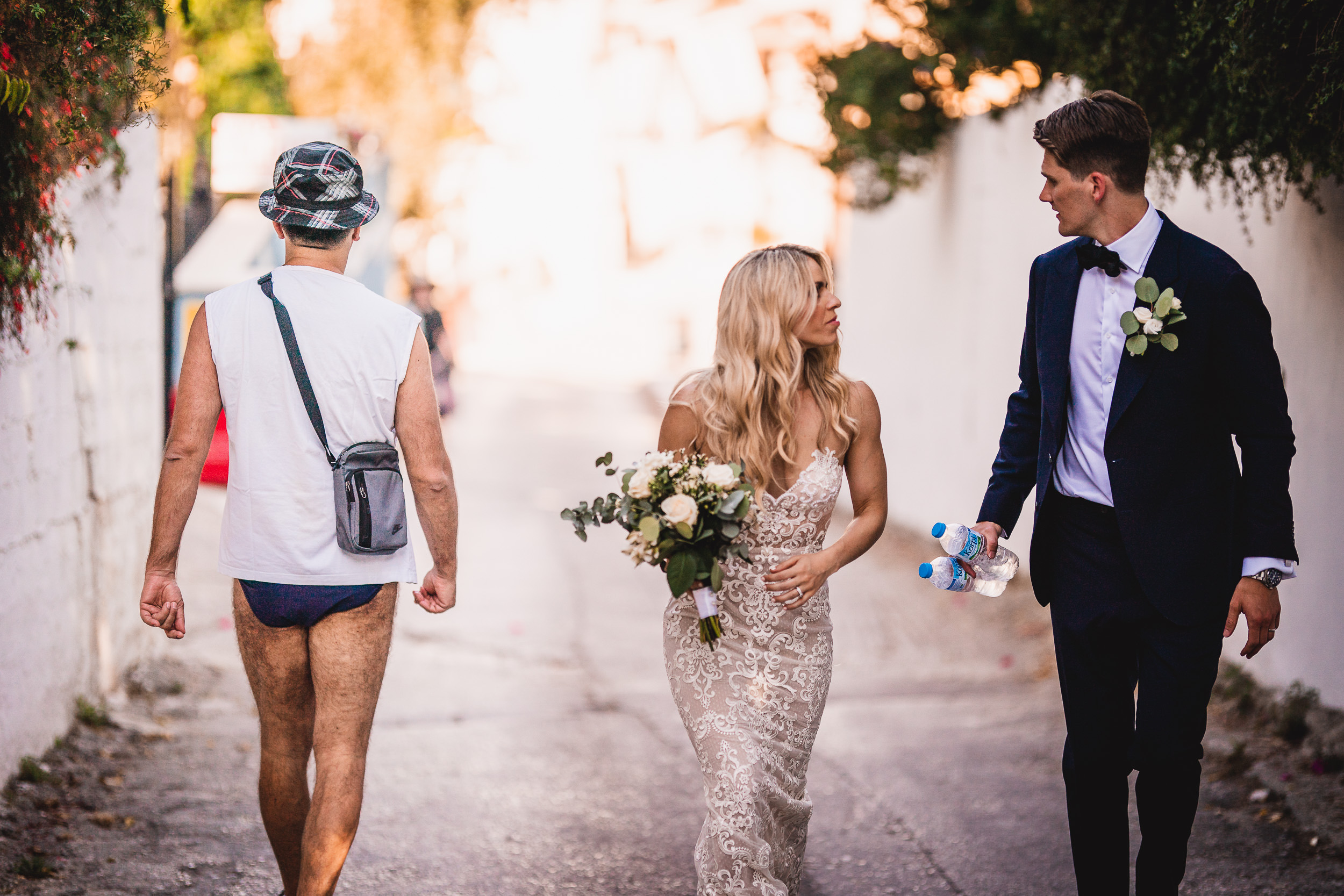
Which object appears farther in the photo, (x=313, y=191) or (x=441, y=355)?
(x=441, y=355)

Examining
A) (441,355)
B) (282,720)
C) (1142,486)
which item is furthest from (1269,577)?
(441,355)

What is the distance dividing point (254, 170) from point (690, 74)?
24964mm

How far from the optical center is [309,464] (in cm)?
329

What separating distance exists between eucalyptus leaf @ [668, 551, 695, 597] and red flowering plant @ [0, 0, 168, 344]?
7.12 feet

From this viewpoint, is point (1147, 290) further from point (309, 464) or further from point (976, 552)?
point (309, 464)

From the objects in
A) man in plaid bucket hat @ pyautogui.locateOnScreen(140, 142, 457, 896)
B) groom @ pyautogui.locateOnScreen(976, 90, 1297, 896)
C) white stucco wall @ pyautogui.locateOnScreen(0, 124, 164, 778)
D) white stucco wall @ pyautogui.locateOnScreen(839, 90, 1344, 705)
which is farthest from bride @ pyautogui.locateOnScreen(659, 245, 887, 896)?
white stucco wall @ pyautogui.locateOnScreen(839, 90, 1344, 705)

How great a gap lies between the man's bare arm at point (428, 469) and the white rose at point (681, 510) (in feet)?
1.91

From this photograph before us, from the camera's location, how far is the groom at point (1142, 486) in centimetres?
316

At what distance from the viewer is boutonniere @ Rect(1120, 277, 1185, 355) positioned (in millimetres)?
3133

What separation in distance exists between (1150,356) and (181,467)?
254 cm

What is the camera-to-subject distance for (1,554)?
4.49 meters

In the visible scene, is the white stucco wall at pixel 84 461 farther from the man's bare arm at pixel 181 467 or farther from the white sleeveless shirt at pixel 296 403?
the white sleeveless shirt at pixel 296 403

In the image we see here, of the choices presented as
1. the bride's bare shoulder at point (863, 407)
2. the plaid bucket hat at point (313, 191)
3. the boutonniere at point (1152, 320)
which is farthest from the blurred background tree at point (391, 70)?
the boutonniere at point (1152, 320)

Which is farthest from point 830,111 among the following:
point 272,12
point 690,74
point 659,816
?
point 690,74
